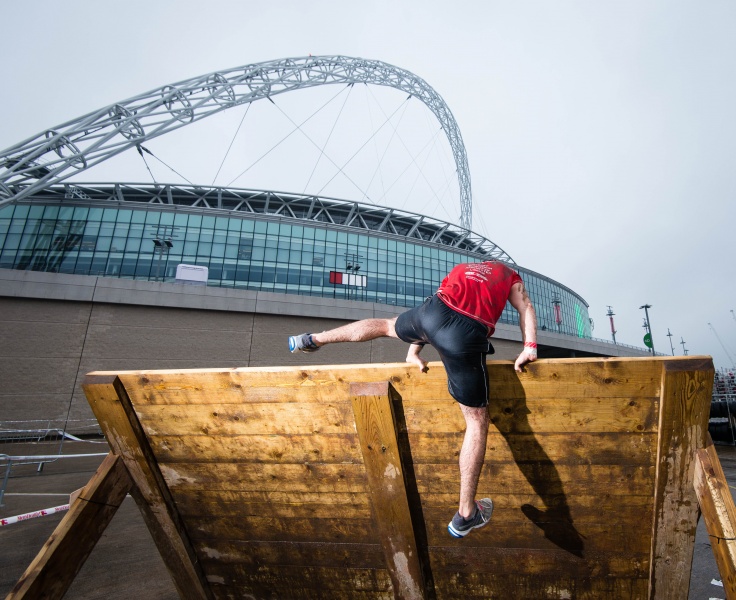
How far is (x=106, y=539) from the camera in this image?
5.25 meters

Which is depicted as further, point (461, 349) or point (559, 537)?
point (559, 537)

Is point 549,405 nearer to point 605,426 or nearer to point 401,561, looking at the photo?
point 605,426

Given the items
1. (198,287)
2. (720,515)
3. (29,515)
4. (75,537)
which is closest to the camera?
(720,515)

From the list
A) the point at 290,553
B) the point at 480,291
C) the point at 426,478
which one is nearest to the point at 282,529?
the point at 290,553

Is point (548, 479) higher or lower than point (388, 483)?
higher

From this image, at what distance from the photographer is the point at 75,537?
2.57 metres

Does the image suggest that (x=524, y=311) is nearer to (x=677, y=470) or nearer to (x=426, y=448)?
(x=426, y=448)

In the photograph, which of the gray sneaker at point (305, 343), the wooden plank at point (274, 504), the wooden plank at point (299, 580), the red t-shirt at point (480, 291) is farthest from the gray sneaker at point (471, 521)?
the gray sneaker at point (305, 343)

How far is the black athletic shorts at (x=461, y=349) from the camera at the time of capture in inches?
87.0

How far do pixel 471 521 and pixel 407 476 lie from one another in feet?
1.61

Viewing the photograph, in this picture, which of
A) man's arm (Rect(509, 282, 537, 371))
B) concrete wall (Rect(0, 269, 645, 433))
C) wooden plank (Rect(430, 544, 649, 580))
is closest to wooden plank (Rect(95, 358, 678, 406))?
man's arm (Rect(509, 282, 537, 371))

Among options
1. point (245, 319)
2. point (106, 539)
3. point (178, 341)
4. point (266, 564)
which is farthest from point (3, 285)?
point (266, 564)

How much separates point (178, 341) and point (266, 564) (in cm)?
2121

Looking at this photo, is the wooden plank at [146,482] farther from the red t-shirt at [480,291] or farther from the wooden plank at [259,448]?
the red t-shirt at [480,291]
